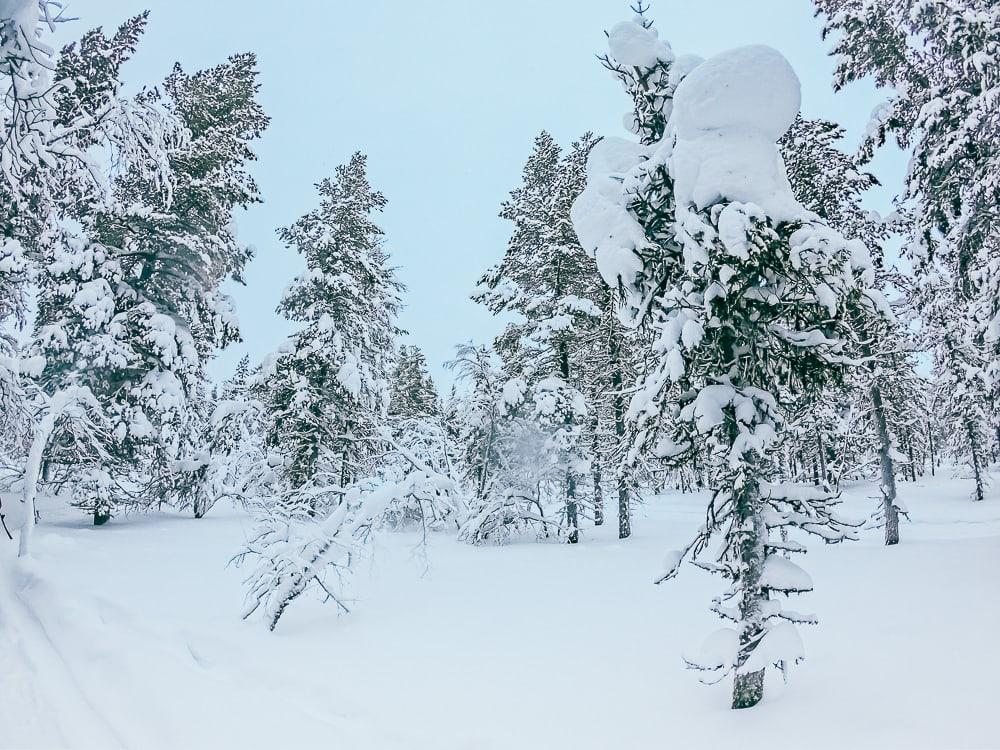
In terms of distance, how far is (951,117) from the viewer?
11578mm

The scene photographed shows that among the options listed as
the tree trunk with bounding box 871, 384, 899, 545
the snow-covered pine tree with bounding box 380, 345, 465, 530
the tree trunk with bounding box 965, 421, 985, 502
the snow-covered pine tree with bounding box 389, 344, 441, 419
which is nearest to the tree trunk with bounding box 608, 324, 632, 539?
the snow-covered pine tree with bounding box 380, 345, 465, 530

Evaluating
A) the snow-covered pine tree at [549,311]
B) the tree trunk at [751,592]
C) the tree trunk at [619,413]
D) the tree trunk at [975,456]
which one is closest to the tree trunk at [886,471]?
the tree trunk at [619,413]

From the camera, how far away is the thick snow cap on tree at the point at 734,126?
6117mm

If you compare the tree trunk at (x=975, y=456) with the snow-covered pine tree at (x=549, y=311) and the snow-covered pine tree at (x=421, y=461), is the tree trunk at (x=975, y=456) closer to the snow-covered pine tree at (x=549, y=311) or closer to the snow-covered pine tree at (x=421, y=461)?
the snow-covered pine tree at (x=549, y=311)

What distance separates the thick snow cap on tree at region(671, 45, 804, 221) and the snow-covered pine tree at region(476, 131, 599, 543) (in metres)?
12.5

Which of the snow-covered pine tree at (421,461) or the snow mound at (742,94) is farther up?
the snow mound at (742,94)

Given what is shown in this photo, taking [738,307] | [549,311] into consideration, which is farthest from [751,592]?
[549,311]

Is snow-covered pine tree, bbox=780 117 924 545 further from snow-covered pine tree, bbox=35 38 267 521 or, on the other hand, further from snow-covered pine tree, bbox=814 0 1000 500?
snow-covered pine tree, bbox=35 38 267 521

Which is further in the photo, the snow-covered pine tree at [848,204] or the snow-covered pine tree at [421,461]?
the snow-covered pine tree at [848,204]

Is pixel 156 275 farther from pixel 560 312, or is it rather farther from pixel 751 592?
pixel 751 592

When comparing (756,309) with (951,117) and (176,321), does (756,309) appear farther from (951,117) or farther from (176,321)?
(176,321)

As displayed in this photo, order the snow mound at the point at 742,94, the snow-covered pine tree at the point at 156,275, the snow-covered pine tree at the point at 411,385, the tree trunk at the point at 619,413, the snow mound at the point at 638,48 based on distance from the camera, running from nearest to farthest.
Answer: the snow mound at the point at 742,94 < the snow mound at the point at 638,48 < the snow-covered pine tree at the point at 156,275 < the tree trunk at the point at 619,413 < the snow-covered pine tree at the point at 411,385

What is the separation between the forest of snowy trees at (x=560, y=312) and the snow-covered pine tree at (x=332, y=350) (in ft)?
0.40

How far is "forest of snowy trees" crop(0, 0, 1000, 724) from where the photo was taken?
20.0ft
